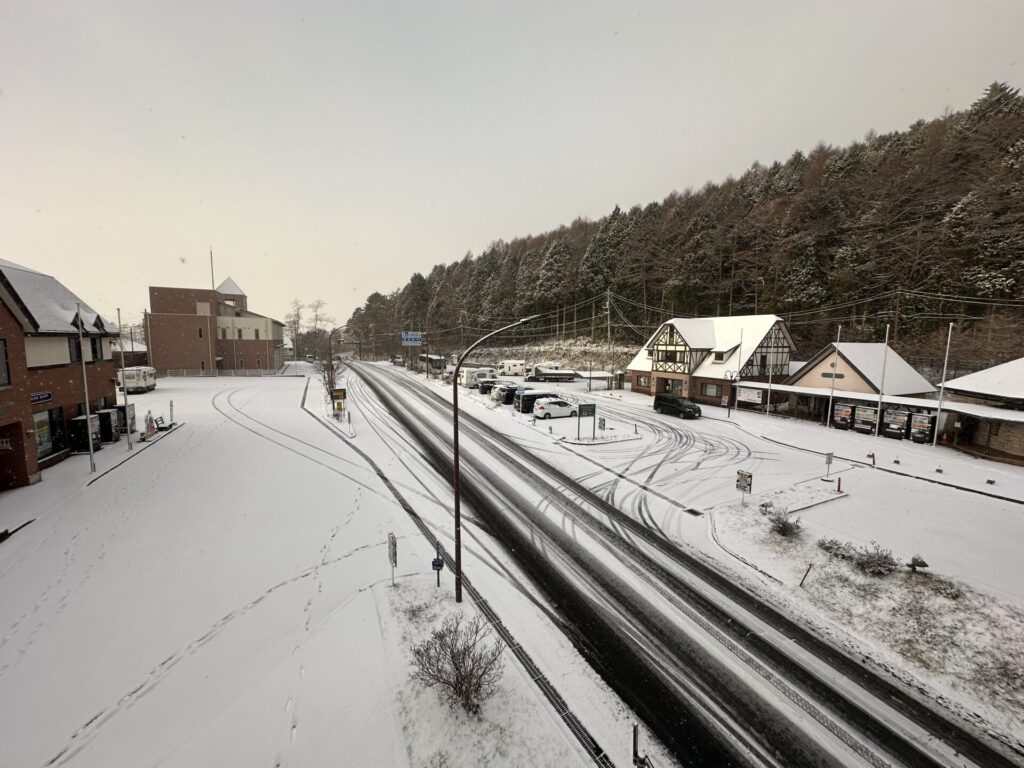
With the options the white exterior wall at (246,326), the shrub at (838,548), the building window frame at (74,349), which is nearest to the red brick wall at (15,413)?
the building window frame at (74,349)

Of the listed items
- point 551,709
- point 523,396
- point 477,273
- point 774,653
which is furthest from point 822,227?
point 477,273

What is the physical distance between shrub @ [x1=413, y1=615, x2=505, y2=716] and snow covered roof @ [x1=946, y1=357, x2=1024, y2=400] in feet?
97.6

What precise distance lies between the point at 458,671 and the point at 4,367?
74.4ft

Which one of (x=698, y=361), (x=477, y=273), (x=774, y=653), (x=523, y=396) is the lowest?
(x=774, y=653)

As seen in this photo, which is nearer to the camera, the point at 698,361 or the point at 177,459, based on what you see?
the point at 177,459

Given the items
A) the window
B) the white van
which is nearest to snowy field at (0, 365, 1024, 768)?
the window

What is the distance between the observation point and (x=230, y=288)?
78.1 meters

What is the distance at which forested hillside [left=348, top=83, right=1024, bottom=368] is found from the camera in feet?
110

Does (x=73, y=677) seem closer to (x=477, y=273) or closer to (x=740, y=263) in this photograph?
(x=740, y=263)

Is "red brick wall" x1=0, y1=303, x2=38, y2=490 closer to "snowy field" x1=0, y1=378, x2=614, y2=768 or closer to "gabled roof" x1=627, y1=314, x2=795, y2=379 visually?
"snowy field" x1=0, y1=378, x2=614, y2=768

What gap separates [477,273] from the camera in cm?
9175

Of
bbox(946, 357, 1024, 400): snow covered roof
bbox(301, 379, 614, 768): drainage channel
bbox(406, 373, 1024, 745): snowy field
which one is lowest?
bbox(301, 379, 614, 768): drainage channel

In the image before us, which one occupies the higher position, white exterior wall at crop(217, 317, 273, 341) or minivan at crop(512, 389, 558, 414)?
white exterior wall at crop(217, 317, 273, 341)

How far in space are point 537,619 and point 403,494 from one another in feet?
29.9
